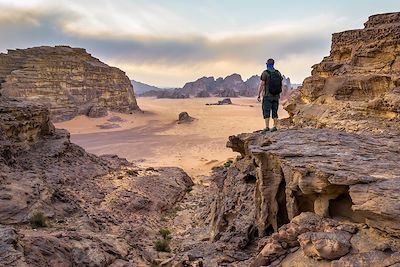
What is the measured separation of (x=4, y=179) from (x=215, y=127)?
1237 inches

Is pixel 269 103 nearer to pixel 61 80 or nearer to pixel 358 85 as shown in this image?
pixel 358 85

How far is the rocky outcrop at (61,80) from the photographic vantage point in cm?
3609

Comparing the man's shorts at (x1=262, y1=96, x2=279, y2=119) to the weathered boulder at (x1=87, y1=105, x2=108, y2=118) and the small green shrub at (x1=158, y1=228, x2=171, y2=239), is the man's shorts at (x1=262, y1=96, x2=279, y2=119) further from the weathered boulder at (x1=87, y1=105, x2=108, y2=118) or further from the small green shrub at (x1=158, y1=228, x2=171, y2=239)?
the weathered boulder at (x1=87, y1=105, x2=108, y2=118)

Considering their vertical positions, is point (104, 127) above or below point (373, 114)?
below

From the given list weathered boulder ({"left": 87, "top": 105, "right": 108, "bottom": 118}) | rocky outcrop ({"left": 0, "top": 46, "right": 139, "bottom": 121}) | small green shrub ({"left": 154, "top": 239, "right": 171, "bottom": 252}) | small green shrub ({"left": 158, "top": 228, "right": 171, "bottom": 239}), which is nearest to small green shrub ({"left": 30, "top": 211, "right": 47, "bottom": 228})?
small green shrub ({"left": 154, "top": 239, "right": 171, "bottom": 252})

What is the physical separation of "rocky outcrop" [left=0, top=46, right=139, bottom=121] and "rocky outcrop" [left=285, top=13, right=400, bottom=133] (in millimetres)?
30060

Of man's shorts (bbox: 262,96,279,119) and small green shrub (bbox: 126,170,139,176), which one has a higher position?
man's shorts (bbox: 262,96,279,119)

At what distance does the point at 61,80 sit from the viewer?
38.6 metres

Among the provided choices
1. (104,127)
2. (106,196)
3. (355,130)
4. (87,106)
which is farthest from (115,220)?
(87,106)

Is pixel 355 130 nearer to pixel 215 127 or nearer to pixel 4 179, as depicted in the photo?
pixel 4 179

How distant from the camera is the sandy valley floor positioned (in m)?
26.6

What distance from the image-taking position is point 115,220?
12781mm

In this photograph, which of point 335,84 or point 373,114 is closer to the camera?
point 373,114

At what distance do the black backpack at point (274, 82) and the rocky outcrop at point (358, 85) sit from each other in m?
2.04
